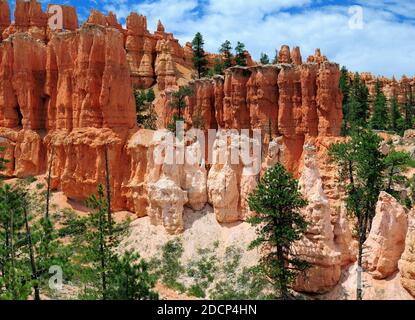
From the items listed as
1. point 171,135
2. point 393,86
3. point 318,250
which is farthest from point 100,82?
point 393,86

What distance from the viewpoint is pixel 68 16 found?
2827 inches

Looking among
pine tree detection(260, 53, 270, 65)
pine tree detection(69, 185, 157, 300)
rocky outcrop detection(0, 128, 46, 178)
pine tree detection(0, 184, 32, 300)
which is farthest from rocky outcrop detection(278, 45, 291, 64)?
pine tree detection(0, 184, 32, 300)

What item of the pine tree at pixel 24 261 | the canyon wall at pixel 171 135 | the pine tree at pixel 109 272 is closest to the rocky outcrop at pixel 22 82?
the canyon wall at pixel 171 135

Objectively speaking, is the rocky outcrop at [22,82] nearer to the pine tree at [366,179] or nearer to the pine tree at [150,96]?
the pine tree at [150,96]

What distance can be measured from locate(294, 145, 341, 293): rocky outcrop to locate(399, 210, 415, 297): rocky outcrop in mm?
4309

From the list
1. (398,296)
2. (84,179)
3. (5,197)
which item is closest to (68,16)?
(84,179)

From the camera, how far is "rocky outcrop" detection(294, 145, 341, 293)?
26516mm

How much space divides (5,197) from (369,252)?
2173 cm

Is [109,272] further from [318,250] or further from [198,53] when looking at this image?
[198,53]

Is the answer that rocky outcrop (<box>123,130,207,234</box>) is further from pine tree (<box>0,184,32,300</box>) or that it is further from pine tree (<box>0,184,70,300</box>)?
pine tree (<box>0,184,70,300</box>)

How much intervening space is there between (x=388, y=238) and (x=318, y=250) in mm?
4305

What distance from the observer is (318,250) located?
87.6ft

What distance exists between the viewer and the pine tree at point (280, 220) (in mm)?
25438
